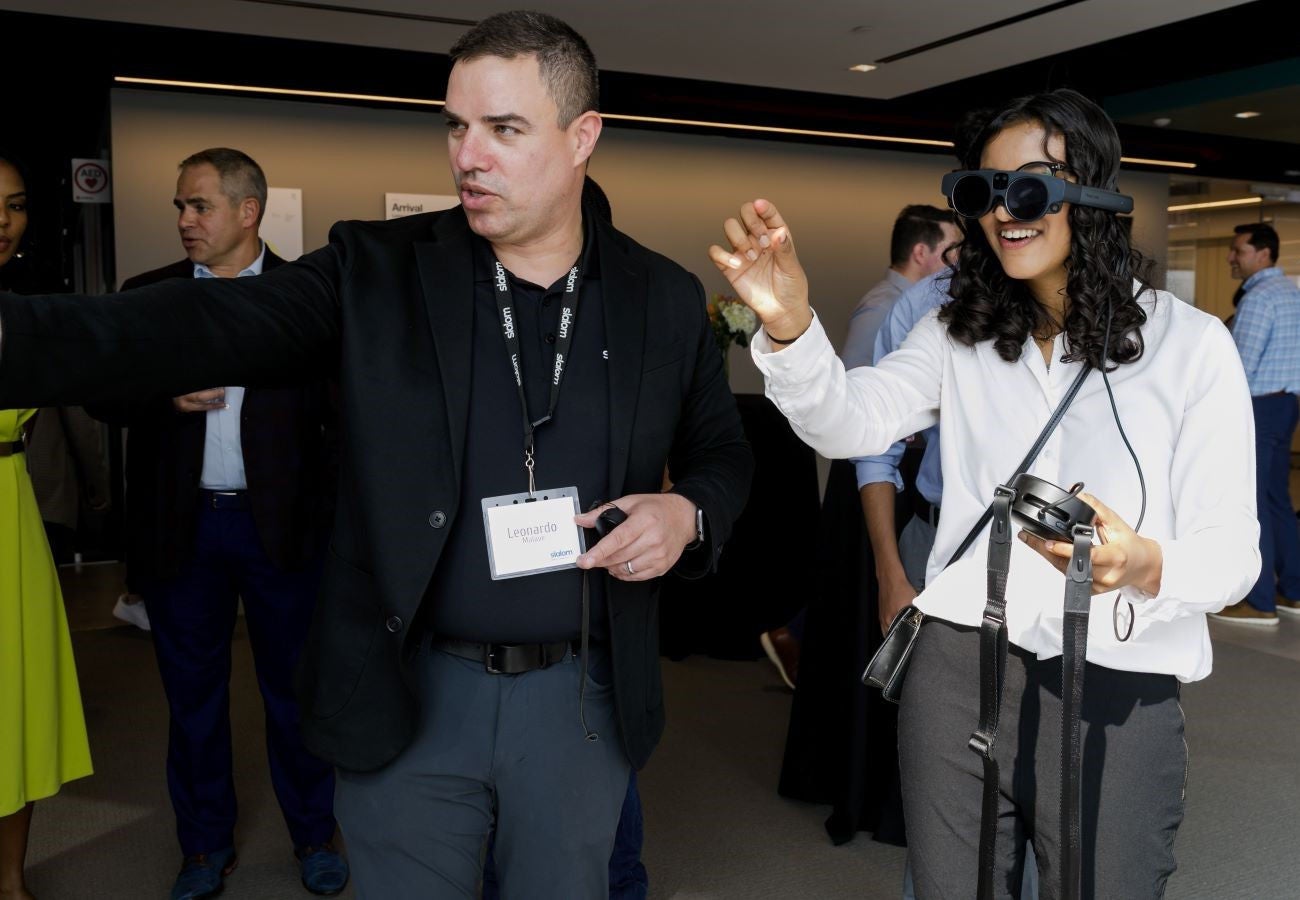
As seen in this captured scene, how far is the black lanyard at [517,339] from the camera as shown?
1.58 metres

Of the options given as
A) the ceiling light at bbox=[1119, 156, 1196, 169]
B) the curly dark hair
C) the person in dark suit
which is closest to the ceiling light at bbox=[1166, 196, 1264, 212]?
the ceiling light at bbox=[1119, 156, 1196, 169]

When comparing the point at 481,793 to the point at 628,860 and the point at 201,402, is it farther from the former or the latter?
the point at 201,402

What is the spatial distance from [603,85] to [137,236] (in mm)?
2736

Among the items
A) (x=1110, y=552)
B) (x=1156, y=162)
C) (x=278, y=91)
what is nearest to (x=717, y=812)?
(x=1110, y=552)

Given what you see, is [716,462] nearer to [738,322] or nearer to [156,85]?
[738,322]

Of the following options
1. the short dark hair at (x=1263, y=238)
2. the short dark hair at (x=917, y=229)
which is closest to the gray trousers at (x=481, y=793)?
the short dark hair at (x=917, y=229)

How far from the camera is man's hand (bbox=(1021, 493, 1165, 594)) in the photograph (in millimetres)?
1286

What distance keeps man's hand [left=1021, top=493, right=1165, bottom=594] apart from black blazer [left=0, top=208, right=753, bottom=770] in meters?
0.53

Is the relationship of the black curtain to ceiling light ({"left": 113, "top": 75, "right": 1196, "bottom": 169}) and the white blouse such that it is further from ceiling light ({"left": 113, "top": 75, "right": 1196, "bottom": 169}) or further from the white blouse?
ceiling light ({"left": 113, "top": 75, "right": 1196, "bottom": 169})

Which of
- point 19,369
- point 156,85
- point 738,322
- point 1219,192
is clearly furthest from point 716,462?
point 1219,192

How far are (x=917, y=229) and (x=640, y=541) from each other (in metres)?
2.93

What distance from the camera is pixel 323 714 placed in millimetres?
1593

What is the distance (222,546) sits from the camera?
Result: 294 cm

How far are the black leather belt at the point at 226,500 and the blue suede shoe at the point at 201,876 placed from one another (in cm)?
91
